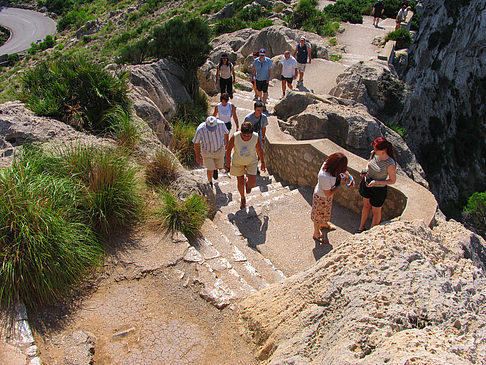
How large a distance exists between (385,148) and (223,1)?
3993cm

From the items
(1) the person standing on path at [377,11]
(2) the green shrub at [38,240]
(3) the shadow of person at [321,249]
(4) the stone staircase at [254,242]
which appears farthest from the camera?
(1) the person standing on path at [377,11]

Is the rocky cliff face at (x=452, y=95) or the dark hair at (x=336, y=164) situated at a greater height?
the dark hair at (x=336, y=164)

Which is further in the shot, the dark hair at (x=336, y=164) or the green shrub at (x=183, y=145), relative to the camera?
the green shrub at (x=183, y=145)

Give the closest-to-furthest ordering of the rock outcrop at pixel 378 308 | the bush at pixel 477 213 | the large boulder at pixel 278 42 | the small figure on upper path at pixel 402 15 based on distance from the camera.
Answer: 1. the rock outcrop at pixel 378 308
2. the bush at pixel 477 213
3. the large boulder at pixel 278 42
4. the small figure on upper path at pixel 402 15

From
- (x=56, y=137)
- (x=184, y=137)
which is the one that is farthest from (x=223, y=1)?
(x=56, y=137)

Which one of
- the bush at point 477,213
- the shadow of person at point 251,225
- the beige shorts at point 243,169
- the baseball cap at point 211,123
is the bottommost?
the bush at point 477,213

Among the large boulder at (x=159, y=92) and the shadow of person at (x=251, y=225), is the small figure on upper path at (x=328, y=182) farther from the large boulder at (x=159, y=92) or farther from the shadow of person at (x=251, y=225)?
the large boulder at (x=159, y=92)

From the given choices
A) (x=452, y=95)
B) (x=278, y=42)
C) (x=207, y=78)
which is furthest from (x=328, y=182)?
(x=452, y=95)

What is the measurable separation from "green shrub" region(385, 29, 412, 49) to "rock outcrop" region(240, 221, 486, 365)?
1978 centimetres

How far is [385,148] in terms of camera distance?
18.0 ft

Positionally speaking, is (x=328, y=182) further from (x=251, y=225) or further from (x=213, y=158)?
(x=213, y=158)

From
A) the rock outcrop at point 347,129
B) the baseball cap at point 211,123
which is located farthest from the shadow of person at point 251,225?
the rock outcrop at point 347,129

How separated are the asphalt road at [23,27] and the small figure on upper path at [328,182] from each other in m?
60.7

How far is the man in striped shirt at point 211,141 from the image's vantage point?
6.85 metres
